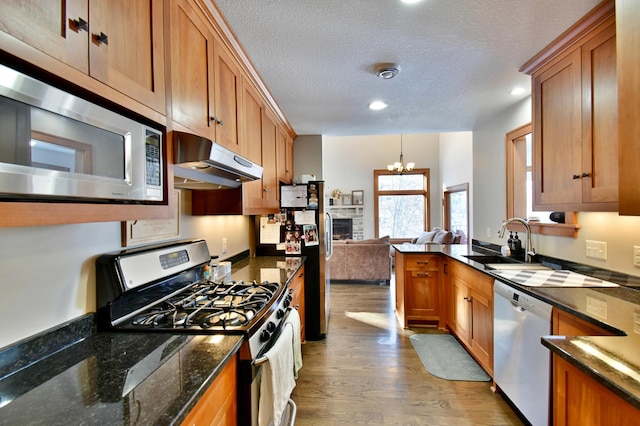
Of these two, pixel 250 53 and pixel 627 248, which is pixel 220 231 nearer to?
pixel 250 53

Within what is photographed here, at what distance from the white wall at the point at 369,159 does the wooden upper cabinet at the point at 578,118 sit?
553 cm

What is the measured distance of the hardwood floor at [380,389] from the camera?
1.88 meters

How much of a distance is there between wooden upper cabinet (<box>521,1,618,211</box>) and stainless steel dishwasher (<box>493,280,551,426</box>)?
2.14ft

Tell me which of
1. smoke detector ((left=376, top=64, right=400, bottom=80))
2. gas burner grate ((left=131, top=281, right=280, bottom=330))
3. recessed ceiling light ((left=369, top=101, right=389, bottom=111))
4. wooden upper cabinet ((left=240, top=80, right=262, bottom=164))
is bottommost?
gas burner grate ((left=131, top=281, right=280, bottom=330))

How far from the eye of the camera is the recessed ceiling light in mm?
2625

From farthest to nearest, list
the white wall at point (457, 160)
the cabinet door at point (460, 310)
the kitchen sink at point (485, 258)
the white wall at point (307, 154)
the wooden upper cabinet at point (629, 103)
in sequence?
the white wall at point (457, 160) < the white wall at point (307, 154) < the kitchen sink at point (485, 258) < the cabinet door at point (460, 310) < the wooden upper cabinet at point (629, 103)

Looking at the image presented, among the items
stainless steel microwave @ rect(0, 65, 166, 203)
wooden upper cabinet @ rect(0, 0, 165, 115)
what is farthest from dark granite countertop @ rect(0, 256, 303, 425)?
wooden upper cabinet @ rect(0, 0, 165, 115)

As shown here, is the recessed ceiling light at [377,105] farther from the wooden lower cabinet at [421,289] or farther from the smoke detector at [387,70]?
the wooden lower cabinet at [421,289]

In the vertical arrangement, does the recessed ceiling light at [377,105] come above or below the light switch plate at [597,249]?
above

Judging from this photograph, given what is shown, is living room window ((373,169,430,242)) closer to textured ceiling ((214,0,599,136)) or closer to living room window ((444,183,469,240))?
living room window ((444,183,469,240))

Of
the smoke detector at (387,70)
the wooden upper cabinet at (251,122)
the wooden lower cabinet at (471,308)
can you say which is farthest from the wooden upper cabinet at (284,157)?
the wooden lower cabinet at (471,308)

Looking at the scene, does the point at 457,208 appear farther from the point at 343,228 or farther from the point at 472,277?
the point at 472,277

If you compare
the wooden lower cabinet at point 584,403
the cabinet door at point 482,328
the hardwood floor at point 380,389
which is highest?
the wooden lower cabinet at point 584,403

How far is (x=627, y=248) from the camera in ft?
5.44
